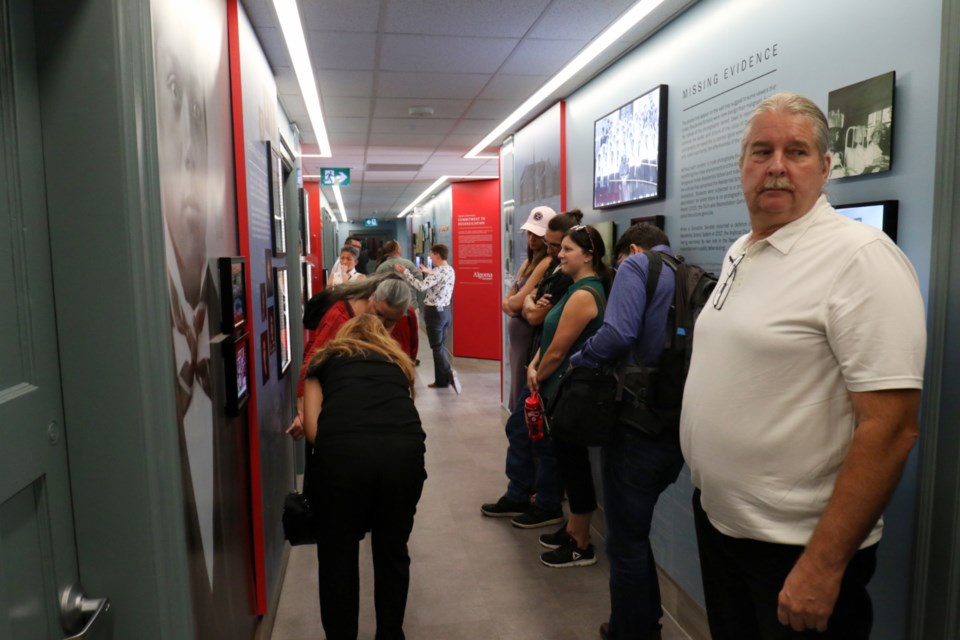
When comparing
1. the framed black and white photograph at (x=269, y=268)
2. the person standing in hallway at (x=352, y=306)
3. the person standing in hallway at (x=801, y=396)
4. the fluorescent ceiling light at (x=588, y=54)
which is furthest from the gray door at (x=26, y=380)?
the fluorescent ceiling light at (x=588, y=54)

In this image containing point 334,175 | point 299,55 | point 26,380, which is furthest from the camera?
point 334,175

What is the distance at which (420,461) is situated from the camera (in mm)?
2242

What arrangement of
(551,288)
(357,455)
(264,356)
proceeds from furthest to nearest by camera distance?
(551,288), (264,356), (357,455)

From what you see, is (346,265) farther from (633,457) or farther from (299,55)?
(633,457)

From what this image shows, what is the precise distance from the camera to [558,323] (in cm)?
304

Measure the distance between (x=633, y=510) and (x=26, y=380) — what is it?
1859 mm

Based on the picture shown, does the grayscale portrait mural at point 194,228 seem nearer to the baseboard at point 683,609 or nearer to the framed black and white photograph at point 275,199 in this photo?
the framed black and white photograph at point 275,199

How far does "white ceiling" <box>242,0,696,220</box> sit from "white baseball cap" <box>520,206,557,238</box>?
0.85 metres

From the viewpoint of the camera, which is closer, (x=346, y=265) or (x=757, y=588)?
(x=757, y=588)

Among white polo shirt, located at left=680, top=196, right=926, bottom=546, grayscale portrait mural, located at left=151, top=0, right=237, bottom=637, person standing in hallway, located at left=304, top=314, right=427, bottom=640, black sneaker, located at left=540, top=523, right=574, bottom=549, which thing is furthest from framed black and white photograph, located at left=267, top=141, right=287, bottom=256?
white polo shirt, located at left=680, top=196, right=926, bottom=546

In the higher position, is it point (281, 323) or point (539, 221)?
point (539, 221)

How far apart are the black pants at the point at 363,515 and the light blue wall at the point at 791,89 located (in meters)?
1.29

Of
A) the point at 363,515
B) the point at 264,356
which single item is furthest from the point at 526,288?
the point at 363,515

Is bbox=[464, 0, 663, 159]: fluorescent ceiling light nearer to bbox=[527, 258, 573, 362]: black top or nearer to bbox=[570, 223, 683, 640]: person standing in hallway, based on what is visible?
bbox=[527, 258, 573, 362]: black top
